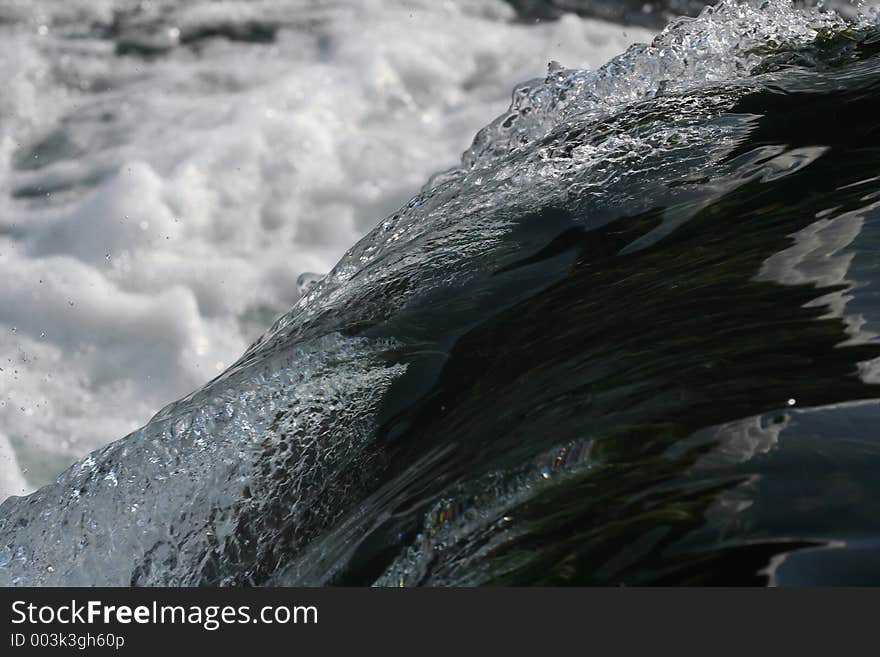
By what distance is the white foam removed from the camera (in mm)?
3934

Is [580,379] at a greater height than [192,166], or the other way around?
[192,166]

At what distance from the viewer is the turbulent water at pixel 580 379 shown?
4.29 ft

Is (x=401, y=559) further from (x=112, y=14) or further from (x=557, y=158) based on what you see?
(x=112, y=14)

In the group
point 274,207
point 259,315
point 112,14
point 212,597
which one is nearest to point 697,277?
point 212,597

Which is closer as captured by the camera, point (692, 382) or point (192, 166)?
point (692, 382)

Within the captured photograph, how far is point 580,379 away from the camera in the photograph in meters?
1.68

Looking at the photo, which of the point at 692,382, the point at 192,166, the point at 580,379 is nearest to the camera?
the point at 692,382

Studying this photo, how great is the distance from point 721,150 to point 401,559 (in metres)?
1.31

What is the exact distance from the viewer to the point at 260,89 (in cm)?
504

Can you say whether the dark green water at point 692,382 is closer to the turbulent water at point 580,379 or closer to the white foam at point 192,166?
the turbulent water at point 580,379

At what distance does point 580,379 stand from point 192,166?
320cm

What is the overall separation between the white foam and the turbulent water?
5.04ft

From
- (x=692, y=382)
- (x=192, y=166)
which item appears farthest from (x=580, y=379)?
(x=192, y=166)

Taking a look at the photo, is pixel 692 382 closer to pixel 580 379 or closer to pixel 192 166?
pixel 580 379
